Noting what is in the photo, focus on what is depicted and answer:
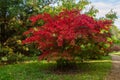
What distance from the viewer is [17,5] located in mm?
16844

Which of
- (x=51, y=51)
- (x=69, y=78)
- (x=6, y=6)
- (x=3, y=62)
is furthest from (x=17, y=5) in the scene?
(x=69, y=78)

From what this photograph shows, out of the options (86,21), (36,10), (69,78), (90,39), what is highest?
(36,10)

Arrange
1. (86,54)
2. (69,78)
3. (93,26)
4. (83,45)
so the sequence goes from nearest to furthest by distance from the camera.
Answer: (69,78)
(93,26)
(83,45)
(86,54)

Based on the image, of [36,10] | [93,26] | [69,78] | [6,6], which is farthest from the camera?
[36,10]

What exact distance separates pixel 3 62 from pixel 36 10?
13.8 feet

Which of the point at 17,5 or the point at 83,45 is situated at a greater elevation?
the point at 17,5

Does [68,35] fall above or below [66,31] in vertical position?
below

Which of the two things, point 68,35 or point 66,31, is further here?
point 66,31

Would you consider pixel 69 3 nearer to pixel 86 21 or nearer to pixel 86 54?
pixel 86 54

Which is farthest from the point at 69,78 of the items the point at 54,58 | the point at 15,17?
the point at 15,17

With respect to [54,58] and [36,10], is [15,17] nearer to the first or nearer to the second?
[36,10]

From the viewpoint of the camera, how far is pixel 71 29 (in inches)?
424

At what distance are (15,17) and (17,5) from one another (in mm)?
1502

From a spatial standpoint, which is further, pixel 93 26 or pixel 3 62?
pixel 3 62
